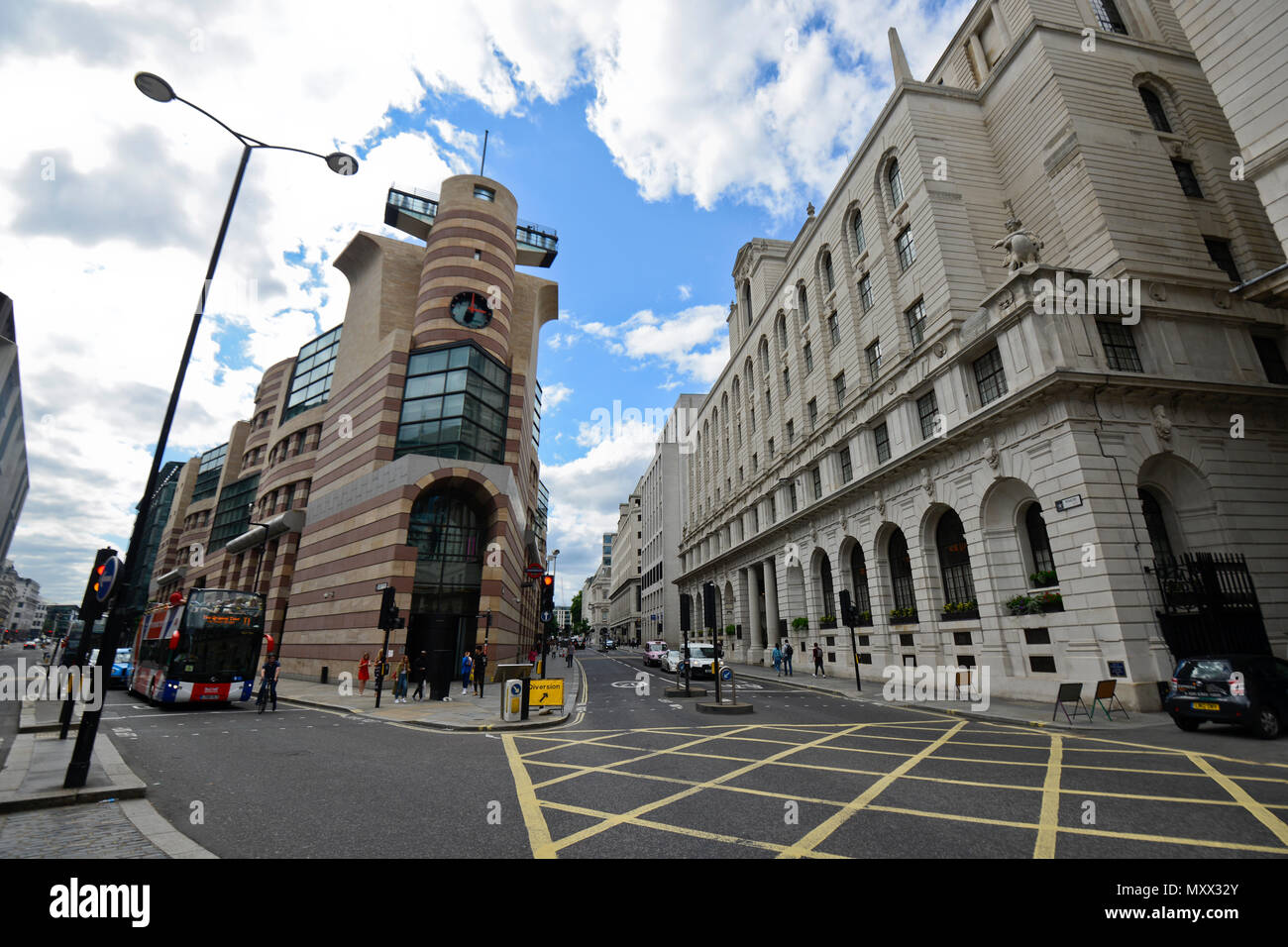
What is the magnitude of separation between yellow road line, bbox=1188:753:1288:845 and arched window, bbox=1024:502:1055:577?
1043 centimetres

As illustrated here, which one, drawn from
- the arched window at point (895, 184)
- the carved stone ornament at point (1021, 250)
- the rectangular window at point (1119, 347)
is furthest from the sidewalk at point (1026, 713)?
the arched window at point (895, 184)

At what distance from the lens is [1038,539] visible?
18703mm

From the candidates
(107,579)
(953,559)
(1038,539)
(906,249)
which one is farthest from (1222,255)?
(107,579)

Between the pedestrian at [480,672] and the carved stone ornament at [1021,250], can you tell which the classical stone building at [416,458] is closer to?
the pedestrian at [480,672]

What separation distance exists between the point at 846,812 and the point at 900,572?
2166 centimetres

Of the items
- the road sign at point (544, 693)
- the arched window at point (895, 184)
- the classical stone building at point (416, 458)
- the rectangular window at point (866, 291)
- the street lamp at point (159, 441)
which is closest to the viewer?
the street lamp at point (159, 441)

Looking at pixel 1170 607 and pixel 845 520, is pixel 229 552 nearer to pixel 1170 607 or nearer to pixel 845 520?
pixel 845 520

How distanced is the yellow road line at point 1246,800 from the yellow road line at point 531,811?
23.5 feet

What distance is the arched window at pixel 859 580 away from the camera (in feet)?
90.3

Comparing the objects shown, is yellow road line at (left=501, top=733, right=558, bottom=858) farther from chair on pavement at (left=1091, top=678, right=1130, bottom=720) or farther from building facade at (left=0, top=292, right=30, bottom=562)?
building facade at (left=0, top=292, right=30, bottom=562)

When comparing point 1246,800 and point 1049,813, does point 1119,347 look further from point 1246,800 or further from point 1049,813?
point 1049,813

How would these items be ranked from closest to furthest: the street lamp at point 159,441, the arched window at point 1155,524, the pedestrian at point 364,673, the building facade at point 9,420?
the street lamp at point 159,441 → the arched window at point 1155,524 → the pedestrian at point 364,673 → the building facade at point 9,420

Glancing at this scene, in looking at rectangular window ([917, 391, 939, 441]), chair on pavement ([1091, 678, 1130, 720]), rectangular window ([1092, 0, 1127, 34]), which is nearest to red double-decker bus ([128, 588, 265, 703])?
chair on pavement ([1091, 678, 1130, 720])

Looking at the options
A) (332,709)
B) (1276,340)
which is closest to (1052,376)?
(1276,340)
